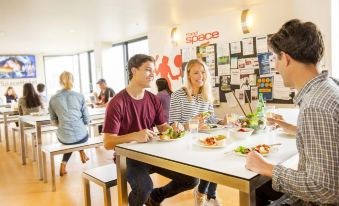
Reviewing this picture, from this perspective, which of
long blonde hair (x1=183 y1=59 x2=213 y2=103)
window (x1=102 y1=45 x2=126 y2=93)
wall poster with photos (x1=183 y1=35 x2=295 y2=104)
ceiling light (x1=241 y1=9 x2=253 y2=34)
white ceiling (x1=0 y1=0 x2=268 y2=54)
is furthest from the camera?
Answer: window (x1=102 y1=45 x2=126 y2=93)

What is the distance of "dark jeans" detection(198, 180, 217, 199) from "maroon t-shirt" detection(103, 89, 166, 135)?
625 millimetres

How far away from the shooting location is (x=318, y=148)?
934mm

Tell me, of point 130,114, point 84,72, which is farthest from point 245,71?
point 84,72

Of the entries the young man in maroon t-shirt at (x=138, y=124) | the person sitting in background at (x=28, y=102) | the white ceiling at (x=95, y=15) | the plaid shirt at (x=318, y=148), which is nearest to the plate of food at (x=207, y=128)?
the young man in maroon t-shirt at (x=138, y=124)

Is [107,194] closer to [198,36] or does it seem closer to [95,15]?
[95,15]

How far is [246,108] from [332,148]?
3596 mm

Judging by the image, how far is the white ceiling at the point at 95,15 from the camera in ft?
12.7

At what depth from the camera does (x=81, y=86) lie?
10641mm

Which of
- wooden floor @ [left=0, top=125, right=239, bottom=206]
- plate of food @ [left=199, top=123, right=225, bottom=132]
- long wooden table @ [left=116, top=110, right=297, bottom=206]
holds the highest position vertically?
plate of food @ [left=199, top=123, right=225, bottom=132]

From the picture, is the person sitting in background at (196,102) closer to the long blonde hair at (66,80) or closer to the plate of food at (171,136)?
the plate of food at (171,136)

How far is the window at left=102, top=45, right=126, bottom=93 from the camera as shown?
795 cm

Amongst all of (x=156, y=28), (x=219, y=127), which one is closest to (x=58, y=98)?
(x=219, y=127)

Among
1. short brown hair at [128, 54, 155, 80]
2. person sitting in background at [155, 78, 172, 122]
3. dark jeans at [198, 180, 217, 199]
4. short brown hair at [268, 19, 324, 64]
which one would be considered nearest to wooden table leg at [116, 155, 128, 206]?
short brown hair at [128, 54, 155, 80]

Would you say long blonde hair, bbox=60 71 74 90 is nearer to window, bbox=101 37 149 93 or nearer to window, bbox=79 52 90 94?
window, bbox=101 37 149 93
